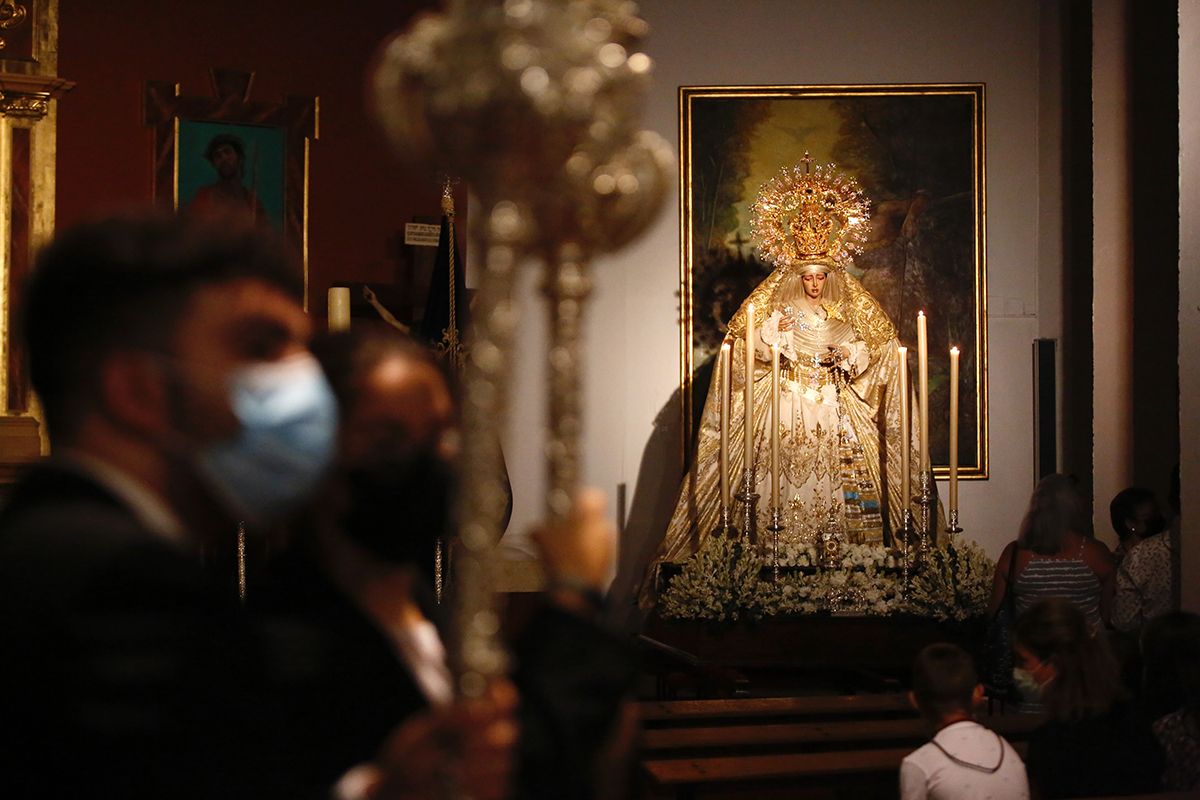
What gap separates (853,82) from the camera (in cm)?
1079

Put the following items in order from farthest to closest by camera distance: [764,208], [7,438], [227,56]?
[764,208], [227,56], [7,438]

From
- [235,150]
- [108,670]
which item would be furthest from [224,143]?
[108,670]

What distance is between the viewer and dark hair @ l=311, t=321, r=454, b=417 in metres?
1.32

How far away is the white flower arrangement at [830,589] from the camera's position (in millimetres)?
8366

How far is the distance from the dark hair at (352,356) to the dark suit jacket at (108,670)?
24 centimetres

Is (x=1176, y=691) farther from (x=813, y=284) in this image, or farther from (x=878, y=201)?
(x=878, y=201)

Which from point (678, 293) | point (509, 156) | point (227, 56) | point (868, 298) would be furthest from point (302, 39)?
point (509, 156)

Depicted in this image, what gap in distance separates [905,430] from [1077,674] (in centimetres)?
453

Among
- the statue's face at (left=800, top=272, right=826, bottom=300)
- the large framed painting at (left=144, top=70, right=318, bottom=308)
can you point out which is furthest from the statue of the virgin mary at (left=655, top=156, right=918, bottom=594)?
the large framed painting at (left=144, top=70, right=318, bottom=308)

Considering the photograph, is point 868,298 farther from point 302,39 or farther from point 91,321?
point 91,321

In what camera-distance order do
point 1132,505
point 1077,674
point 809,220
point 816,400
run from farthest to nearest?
point 809,220 → point 816,400 → point 1132,505 → point 1077,674

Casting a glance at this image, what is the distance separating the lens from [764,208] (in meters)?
10.2

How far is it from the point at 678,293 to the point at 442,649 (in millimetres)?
9472

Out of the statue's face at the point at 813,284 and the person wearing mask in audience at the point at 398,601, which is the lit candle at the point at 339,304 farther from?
the statue's face at the point at 813,284
